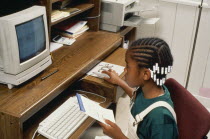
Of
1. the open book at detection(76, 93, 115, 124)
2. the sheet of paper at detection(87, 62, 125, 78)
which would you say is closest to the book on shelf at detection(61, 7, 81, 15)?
the sheet of paper at detection(87, 62, 125, 78)

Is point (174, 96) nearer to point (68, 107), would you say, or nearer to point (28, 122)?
point (68, 107)

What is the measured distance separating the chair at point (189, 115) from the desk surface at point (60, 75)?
0.63 m

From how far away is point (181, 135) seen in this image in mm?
1381

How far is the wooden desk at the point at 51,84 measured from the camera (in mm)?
1430

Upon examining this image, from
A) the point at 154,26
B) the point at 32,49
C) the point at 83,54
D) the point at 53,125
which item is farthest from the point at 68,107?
the point at 154,26

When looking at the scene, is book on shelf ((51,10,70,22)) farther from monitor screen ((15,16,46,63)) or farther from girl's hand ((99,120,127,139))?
girl's hand ((99,120,127,139))

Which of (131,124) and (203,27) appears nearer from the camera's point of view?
(131,124)

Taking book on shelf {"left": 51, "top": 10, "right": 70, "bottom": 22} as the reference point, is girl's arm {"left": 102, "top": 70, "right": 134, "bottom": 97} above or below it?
below

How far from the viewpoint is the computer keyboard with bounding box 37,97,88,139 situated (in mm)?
1487

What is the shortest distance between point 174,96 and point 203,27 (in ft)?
5.14

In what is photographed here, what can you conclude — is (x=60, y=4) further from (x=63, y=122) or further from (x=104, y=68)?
(x=63, y=122)

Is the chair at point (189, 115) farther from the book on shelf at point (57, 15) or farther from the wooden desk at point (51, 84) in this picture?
the book on shelf at point (57, 15)

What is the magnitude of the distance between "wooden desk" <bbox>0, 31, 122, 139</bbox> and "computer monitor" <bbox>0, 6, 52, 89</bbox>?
0.07 m

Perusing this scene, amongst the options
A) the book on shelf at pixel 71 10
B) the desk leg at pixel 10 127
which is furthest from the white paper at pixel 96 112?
the book on shelf at pixel 71 10
